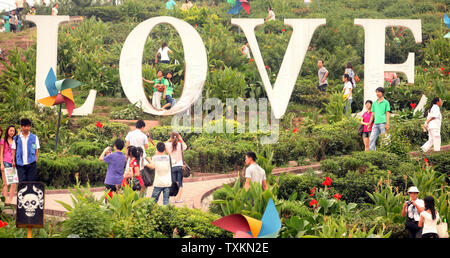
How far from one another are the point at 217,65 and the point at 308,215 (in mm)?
9894

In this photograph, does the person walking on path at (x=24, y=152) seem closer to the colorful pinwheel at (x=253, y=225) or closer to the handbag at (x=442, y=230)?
the colorful pinwheel at (x=253, y=225)

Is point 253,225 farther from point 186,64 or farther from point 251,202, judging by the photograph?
point 186,64

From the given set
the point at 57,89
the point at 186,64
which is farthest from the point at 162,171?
the point at 186,64

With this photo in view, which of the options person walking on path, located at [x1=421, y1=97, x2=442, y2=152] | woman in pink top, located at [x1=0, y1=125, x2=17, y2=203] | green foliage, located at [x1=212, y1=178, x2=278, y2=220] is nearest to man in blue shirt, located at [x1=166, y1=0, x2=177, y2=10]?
person walking on path, located at [x1=421, y1=97, x2=442, y2=152]

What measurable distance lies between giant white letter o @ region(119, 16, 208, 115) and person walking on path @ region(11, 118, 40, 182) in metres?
5.18

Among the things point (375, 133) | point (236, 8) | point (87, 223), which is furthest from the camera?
point (236, 8)

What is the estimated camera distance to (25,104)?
644 inches

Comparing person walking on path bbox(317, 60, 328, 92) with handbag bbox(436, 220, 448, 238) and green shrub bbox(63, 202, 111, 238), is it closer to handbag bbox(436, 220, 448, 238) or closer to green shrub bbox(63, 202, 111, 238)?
handbag bbox(436, 220, 448, 238)

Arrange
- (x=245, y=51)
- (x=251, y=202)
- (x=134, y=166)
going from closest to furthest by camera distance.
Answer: (x=251, y=202) < (x=134, y=166) < (x=245, y=51)

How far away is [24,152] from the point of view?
11.8 m

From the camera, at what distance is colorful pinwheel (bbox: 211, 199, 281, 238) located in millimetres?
9008

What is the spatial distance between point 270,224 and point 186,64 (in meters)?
8.71

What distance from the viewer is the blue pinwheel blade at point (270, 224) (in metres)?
9.11

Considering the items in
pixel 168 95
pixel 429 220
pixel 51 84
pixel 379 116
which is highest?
pixel 51 84
